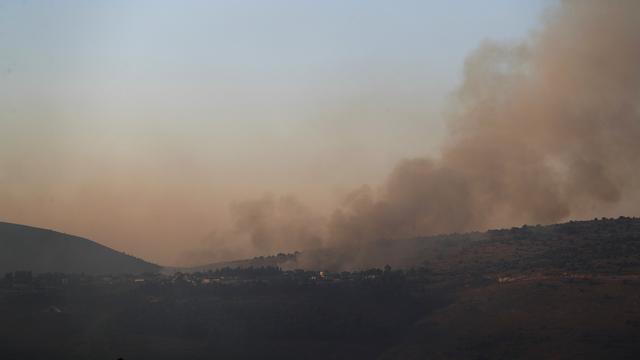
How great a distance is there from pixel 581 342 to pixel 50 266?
86.1 m

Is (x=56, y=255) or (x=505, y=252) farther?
(x=56, y=255)

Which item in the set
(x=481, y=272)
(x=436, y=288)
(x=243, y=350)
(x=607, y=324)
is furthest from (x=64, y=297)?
(x=607, y=324)

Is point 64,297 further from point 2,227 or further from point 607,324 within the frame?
point 2,227

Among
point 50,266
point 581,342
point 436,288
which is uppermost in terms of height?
point 50,266

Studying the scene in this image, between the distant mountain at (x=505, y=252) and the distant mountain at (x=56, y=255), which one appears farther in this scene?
the distant mountain at (x=56, y=255)

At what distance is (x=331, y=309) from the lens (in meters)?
86.9

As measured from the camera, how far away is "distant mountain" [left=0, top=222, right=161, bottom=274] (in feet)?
455

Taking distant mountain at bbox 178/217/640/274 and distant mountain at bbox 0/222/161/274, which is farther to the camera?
distant mountain at bbox 0/222/161/274

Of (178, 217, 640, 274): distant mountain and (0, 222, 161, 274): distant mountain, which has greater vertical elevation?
(0, 222, 161, 274): distant mountain

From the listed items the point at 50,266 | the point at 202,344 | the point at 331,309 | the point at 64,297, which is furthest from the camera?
the point at 50,266

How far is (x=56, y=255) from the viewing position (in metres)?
144

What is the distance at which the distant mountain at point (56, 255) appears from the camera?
139 m

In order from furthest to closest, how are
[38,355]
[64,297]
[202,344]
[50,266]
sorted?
[50,266], [64,297], [202,344], [38,355]

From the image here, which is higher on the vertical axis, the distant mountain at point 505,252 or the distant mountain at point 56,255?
the distant mountain at point 56,255
